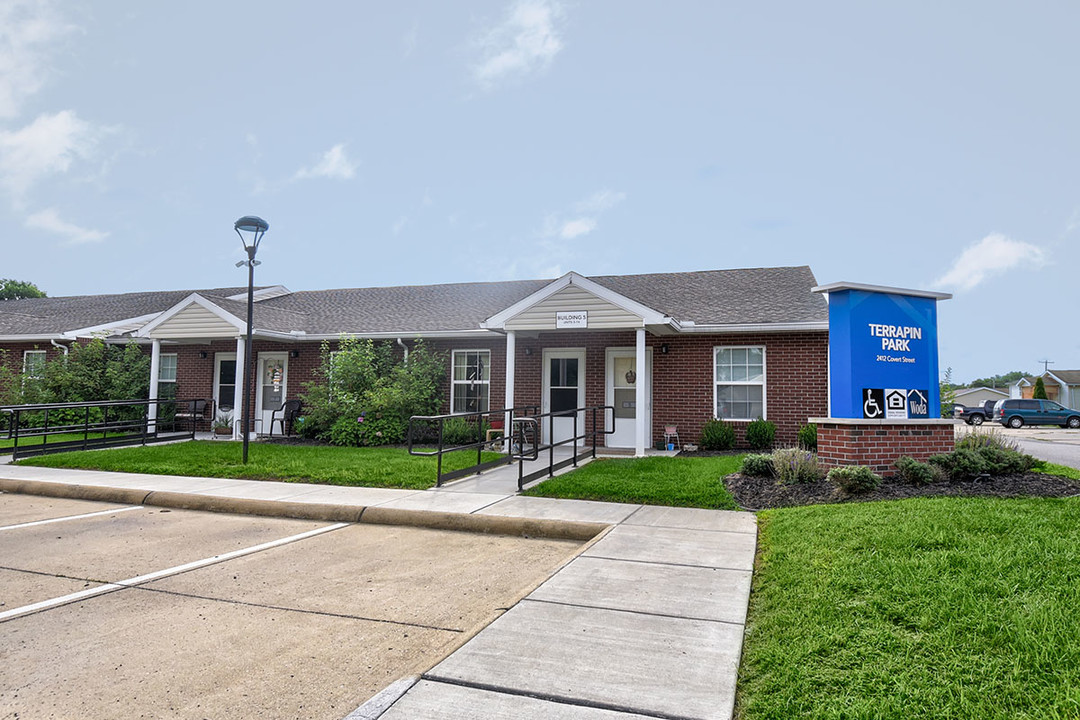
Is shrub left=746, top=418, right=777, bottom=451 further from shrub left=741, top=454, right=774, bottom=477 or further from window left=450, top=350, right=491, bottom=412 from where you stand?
window left=450, top=350, right=491, bottom=412

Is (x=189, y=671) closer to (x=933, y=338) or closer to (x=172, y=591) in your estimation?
(x=172, y=591)

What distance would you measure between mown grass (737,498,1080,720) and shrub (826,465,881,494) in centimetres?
174

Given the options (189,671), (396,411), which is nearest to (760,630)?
(189,671)

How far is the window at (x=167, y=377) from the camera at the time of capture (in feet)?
60.2

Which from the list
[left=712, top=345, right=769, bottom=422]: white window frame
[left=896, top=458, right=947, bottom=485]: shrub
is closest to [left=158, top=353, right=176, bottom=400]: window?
[left=712, top=345, right=769, bottom=422]: white window frame

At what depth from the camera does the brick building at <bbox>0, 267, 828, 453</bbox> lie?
1300 cm

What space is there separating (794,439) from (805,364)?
1.62m

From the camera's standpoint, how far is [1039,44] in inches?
509

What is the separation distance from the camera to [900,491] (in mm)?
7301

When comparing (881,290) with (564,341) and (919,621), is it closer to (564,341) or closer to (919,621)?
(919,621)

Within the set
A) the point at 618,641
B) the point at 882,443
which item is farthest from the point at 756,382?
the point at 618,641

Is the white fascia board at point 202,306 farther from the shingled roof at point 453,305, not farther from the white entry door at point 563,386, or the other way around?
the white entry door at point 563,386

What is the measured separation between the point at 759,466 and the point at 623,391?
6080 mm

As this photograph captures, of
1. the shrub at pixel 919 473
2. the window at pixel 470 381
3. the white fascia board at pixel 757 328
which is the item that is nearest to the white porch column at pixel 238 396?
the window at pixel 470 381
